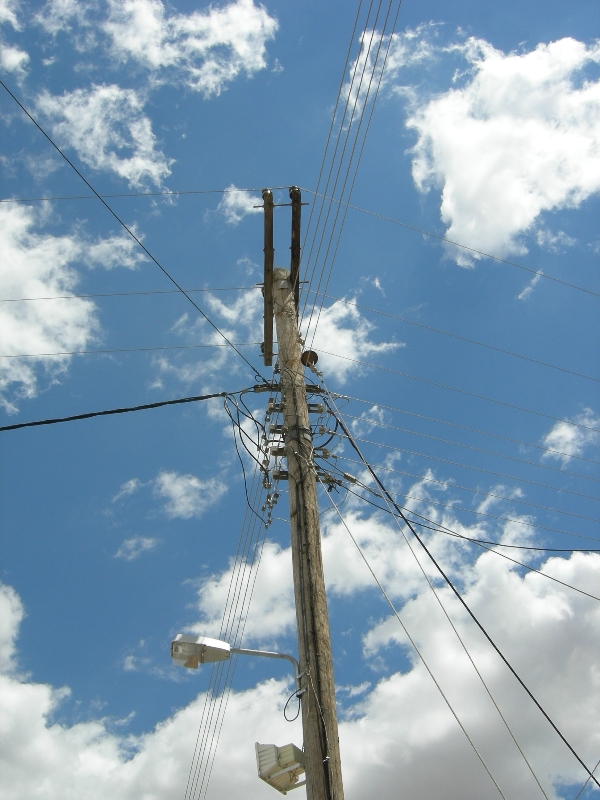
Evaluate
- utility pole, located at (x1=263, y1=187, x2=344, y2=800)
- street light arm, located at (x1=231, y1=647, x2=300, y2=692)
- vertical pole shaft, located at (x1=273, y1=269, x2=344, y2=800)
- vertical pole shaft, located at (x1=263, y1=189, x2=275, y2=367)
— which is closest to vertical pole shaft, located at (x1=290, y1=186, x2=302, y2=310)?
vertical pole shaft, located at (x1=263, y1=189, x2=275, y2=367)

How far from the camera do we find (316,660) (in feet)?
17.6

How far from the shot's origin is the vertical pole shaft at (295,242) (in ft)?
28.7

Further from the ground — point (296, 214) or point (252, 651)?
point (296, 214)

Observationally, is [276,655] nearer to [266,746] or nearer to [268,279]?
[266,746]

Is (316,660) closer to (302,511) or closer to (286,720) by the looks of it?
(286,720)

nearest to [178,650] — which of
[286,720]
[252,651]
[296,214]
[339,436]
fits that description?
[252,651]

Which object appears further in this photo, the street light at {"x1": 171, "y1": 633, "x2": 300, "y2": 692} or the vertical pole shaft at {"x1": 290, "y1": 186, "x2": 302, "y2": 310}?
the vertical pole shaft at {"x1": 290, "y1": 186, "x2": 302, "y2": 310}

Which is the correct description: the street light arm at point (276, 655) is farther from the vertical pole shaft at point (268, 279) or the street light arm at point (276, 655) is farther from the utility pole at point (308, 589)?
the vertical pole shaft at point (268, 279)

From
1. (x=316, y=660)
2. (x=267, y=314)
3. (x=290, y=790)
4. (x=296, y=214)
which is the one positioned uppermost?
(x=296, y=214)

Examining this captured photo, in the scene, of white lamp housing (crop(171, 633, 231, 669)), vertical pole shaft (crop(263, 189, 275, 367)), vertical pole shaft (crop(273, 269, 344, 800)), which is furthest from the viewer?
vertical pole shaft (crop(263, 189, 275, 367))

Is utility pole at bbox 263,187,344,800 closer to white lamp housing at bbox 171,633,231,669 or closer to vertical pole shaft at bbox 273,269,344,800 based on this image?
vertical pole shaft at bbox 273,269,344,800

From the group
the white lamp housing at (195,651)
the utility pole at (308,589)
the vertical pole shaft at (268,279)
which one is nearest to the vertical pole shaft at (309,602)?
the utility pole at (308,589)

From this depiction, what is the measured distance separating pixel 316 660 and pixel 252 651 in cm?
130

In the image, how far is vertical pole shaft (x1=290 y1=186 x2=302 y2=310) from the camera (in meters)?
8.75
